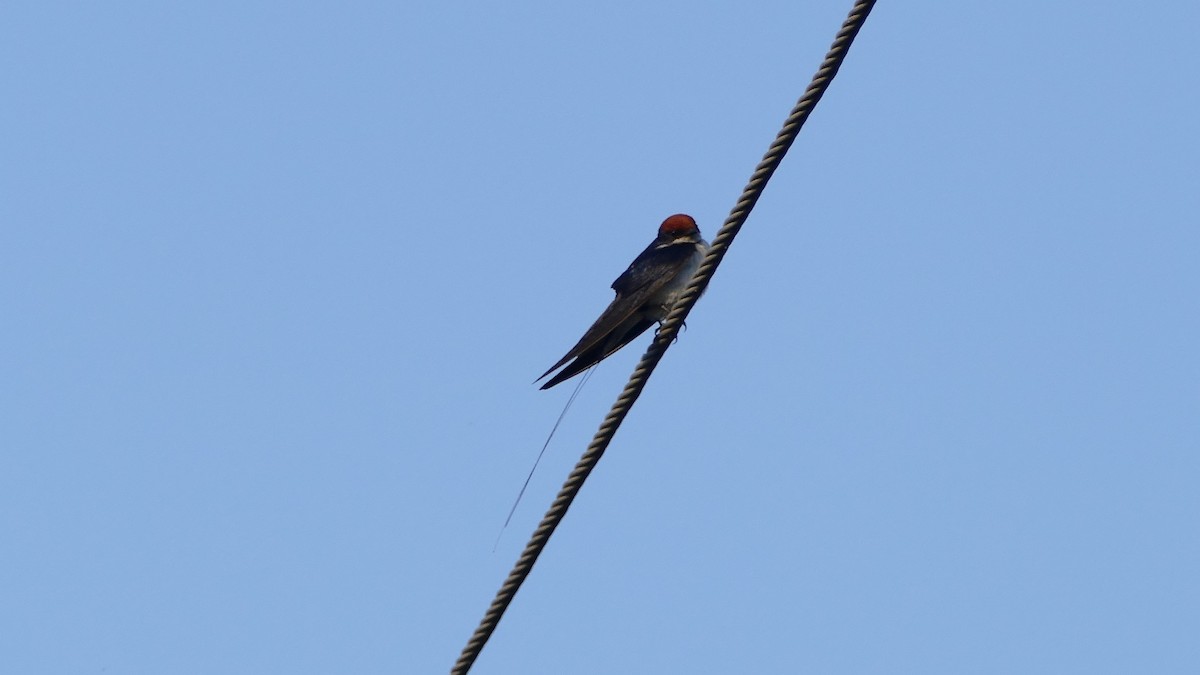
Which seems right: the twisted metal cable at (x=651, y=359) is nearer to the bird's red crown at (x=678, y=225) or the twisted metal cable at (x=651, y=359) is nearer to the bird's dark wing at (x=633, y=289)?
the bird's dark wing at (x=633, y=289)

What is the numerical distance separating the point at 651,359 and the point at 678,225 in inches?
164

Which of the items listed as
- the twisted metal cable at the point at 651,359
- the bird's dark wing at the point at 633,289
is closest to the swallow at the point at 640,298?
the bird's dark wing at the point at 633,289

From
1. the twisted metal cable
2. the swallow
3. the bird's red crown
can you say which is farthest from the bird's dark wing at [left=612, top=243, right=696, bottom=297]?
the twisted metal cable

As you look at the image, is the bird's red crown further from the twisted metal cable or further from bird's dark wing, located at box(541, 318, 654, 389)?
the twisted metal cable

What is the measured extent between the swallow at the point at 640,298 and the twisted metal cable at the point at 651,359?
245 centimetres

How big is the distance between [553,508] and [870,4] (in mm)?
1679

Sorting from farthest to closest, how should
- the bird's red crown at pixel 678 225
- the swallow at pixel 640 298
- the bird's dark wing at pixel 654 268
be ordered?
the bird's red crown at pixel 678 225 → the bird's dark wing at pixel 654 268 → the swallow at pixel 640 298

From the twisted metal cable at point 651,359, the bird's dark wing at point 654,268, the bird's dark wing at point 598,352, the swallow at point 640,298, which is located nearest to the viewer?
the twisted metal cable at point 651,359

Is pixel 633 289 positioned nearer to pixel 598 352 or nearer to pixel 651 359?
pixel 598 352

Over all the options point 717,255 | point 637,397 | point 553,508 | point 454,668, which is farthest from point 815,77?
point 454,668

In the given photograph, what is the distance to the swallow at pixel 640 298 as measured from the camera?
319 inches

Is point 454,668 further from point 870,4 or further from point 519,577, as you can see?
point 870,4

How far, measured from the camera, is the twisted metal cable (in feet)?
15.6

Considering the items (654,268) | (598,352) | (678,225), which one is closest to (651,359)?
(598,352)
